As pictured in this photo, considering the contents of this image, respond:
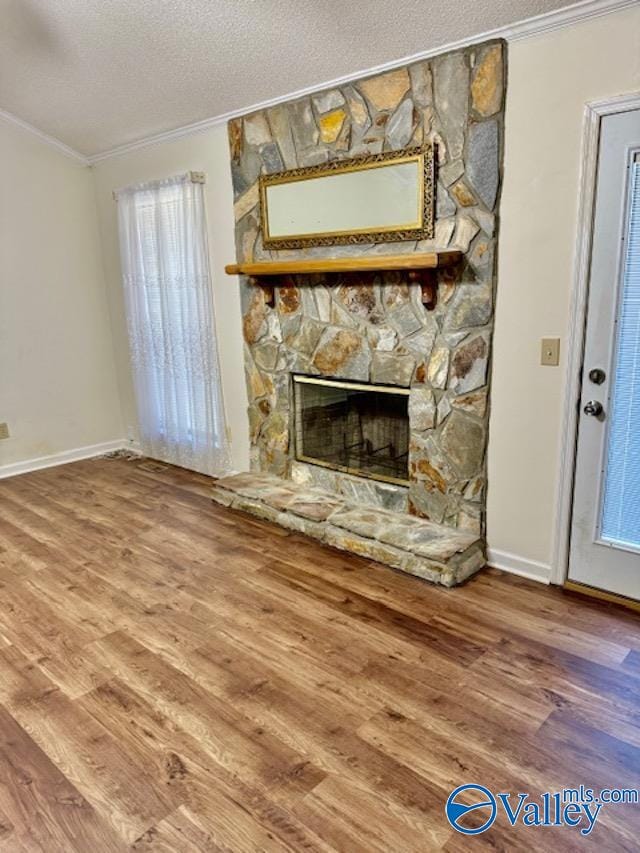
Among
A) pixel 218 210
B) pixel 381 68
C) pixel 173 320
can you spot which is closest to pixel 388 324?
pixel 381 68

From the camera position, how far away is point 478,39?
8.12 feet

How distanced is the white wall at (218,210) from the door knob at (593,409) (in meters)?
2.25

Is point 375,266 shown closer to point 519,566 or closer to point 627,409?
point 627,409

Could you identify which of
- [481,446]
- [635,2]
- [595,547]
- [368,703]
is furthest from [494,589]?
[635,2]

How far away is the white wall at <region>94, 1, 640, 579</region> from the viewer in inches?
88.2

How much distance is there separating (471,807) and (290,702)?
0.66m

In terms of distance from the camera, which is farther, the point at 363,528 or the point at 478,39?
the point at 363,528

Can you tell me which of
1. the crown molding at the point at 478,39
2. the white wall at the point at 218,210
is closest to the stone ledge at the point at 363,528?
the white wall at the point at 218,210

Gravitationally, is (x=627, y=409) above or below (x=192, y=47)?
below

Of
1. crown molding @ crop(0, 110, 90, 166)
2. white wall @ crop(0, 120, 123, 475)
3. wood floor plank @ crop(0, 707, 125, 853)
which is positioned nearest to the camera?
wood floor plank @ crop(0, 707, 125, 853)

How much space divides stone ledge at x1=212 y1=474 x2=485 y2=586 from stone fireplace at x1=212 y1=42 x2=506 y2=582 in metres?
0.04

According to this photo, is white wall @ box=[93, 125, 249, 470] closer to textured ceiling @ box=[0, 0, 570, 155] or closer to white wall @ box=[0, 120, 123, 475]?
textured ceiling @ box=[0, 0, 570, 155]

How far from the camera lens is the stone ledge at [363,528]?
2.76m

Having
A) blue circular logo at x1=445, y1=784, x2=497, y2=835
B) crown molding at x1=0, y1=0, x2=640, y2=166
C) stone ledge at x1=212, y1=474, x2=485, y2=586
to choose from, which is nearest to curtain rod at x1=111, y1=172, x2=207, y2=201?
crown molding at x1=0, y1=0, x2=640, y2=166
